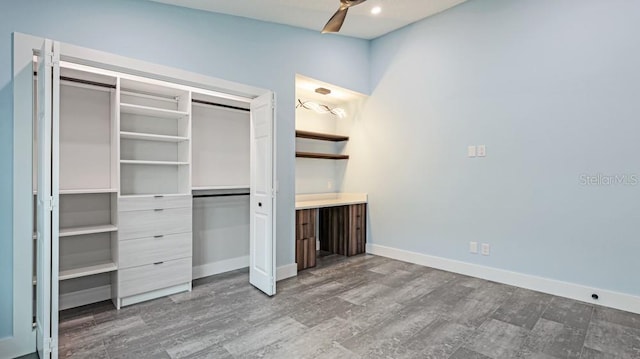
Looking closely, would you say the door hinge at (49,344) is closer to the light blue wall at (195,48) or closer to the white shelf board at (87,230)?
the light blue wall at (195,48)

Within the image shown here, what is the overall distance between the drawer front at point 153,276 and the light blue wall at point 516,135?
2859mm

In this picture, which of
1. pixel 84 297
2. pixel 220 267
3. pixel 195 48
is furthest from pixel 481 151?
pixel 84 297

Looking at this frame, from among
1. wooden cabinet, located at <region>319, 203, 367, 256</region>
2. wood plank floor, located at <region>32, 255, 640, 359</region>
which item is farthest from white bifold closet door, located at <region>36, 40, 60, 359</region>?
wooden cabinet, located at <region>319, 203, 367, 256</region>

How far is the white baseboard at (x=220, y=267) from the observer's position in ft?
12.1

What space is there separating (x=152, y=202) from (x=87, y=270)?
30.6 inches

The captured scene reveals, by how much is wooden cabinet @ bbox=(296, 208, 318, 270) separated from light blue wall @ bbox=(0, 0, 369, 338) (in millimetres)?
182

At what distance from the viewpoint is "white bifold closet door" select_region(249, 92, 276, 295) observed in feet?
10.4

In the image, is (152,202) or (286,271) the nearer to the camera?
(152,202)

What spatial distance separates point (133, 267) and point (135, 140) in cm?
130

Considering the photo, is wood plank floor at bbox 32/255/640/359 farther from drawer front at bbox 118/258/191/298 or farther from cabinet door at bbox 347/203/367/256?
cabinet door at bbox 347/203/367/256

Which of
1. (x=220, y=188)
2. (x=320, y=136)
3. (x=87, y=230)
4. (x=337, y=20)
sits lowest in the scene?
(x=87, y=230)

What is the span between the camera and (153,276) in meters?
2.99

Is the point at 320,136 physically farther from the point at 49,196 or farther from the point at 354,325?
the point at 49,196

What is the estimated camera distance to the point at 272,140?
3.16 meters
